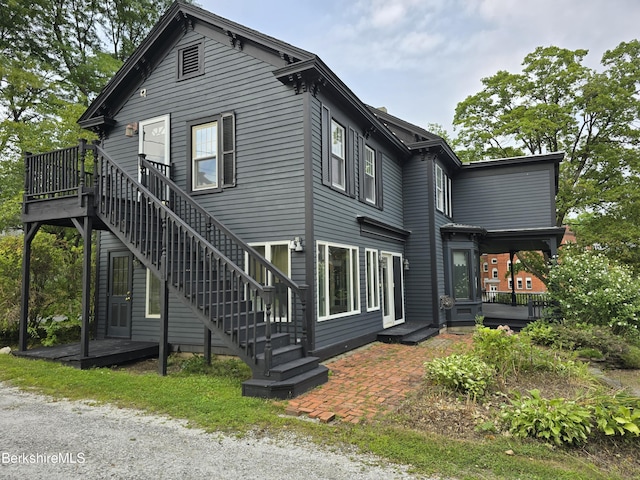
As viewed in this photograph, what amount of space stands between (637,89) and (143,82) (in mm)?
20844

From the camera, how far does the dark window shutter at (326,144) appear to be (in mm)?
7922

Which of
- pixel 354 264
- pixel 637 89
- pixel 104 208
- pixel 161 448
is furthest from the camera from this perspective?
pixel 637 89

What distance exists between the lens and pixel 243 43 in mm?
8133

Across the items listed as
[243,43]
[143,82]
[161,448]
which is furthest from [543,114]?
[161,448]

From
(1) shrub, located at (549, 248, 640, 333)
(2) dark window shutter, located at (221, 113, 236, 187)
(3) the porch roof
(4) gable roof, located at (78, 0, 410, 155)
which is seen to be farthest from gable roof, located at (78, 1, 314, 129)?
(1) shrub, located at (549, 248, 640, 333)

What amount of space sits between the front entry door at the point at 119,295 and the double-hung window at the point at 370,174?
600 centimetres

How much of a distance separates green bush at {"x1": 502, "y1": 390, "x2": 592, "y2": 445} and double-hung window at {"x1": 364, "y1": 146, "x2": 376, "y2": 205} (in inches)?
262

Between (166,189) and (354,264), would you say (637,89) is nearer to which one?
(354,264)

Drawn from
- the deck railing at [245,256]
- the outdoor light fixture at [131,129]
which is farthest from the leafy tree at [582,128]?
the outdoor light fixture at [131,129]

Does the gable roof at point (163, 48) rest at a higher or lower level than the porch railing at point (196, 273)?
higher

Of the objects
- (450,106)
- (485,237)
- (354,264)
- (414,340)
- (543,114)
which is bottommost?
(414,340)

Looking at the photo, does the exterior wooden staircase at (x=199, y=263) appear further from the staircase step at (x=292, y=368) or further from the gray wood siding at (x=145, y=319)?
the gray wood siding at (x=145, y=319)

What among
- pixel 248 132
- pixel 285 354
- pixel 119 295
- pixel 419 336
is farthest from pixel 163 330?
pixel 419 336

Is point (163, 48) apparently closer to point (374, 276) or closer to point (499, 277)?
point (374, 276)
